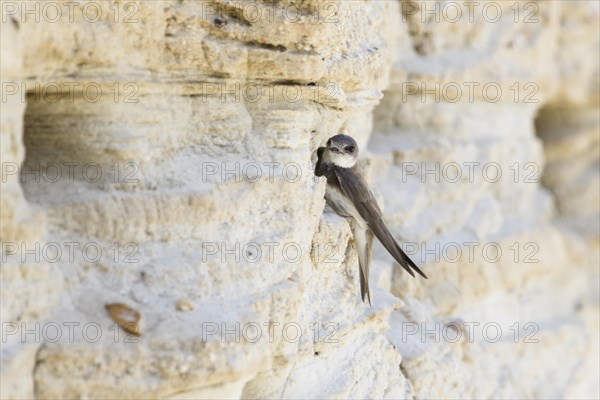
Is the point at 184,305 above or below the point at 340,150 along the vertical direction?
below

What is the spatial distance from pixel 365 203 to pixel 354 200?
0.03m

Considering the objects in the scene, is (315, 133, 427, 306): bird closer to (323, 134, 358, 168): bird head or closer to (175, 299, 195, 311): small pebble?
(323, 134, 358, 168): bird head

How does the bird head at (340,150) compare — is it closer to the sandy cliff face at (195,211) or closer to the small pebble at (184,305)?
the sandy cliff face at (195,211)

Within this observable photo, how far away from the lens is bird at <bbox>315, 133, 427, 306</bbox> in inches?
116

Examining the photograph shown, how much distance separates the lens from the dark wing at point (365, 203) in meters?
2.93

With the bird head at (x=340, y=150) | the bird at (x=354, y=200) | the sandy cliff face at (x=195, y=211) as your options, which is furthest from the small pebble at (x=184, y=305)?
the bird head at (x=340, y=150)

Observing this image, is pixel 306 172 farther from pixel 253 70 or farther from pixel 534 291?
pixel 534 291

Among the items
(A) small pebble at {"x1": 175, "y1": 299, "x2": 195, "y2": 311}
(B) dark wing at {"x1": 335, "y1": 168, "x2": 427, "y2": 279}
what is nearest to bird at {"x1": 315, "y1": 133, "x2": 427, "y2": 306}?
(B) dark wing at {"x1": 335, "y1": 168, "x2": 427, "y2": 279}

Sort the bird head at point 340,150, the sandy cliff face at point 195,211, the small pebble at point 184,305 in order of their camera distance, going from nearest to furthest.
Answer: the sandy cliff face at point 195,211 < the small pebble at point 184,305 < the bird head at point 340,150

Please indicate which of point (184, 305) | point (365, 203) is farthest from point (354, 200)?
point (184, 305)

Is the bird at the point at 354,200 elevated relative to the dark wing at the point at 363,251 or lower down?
elevated

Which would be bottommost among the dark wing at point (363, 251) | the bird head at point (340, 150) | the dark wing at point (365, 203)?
the dark wing at point (363, 251)

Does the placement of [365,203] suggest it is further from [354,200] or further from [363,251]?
[363,251]

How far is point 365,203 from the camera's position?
301 cm
